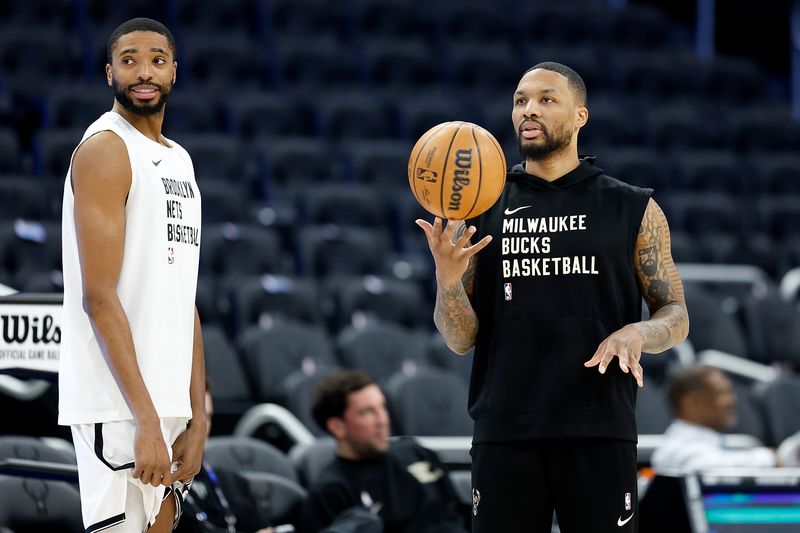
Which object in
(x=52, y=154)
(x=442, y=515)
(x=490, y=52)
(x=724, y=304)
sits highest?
(x=490, y=52)

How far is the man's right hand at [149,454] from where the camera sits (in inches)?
109

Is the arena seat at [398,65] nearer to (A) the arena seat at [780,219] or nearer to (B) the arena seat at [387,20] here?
(B) the arena seat at [387,20]

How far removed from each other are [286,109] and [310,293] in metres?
2.64

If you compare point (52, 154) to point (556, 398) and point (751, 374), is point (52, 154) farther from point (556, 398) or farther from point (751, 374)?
point (556, 398)

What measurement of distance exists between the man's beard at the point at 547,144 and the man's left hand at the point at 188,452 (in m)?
1.24

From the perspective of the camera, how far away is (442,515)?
17.7 ft

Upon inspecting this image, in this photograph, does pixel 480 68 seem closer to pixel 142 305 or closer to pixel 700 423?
pixel 700 423

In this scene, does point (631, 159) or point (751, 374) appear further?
point (631, 159)

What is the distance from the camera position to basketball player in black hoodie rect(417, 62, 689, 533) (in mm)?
3293

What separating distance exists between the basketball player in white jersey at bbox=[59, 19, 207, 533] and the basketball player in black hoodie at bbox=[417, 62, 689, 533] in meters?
0.72

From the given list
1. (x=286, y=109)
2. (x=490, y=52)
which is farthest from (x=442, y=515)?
(x=490, y=52)

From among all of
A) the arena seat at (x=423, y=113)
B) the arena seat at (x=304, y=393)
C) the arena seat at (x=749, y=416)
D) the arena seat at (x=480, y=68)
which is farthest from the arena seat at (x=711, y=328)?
the arena seat at (x=480, y=68)

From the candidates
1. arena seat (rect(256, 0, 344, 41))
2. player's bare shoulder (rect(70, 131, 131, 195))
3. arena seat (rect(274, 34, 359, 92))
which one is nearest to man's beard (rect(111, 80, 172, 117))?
player's bare shoulder (rect(70, 131, 131, 195))

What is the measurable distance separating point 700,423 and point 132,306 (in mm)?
4435
